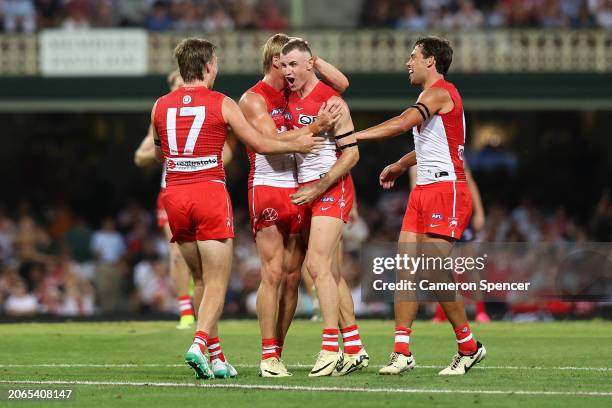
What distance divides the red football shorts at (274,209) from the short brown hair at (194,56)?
3.60ft

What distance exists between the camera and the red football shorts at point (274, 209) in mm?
11250

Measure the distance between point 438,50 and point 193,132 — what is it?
2.29 m

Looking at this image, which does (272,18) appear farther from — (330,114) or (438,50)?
(330,114)

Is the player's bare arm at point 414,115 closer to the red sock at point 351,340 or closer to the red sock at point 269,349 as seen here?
the red sock at point 351,340

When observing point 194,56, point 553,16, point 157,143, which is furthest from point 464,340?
point 553,16

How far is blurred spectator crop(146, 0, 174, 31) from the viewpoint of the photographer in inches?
1084

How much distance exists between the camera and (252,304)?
21.9 meters

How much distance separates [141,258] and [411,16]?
7529 mm

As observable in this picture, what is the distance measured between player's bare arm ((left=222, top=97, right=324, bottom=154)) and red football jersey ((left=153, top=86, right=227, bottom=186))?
0.08 meters

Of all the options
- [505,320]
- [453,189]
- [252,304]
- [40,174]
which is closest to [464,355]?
[453,189]

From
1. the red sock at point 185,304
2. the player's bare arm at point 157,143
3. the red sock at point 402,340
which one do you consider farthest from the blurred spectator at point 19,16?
the red sock at point 402,340

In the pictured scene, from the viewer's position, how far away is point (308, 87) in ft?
37.3

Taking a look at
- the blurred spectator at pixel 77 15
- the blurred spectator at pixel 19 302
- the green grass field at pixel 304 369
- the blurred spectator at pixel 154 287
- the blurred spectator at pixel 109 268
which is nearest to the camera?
the green grass field at pixel 304 369

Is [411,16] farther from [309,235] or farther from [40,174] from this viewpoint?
[309,235]
